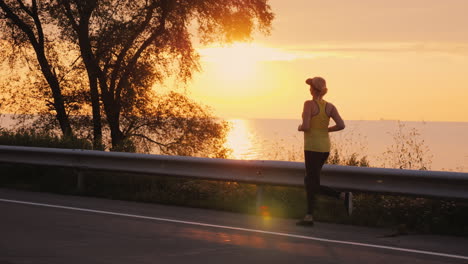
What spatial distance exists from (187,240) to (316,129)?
263cm

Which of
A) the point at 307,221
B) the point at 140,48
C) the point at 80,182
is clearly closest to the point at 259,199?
the point at 307,221

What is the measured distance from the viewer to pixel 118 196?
1257 cm

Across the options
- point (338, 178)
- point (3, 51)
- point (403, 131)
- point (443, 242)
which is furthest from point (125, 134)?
point (443, 242)

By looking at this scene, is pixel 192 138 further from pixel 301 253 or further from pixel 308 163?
pixel 301 253

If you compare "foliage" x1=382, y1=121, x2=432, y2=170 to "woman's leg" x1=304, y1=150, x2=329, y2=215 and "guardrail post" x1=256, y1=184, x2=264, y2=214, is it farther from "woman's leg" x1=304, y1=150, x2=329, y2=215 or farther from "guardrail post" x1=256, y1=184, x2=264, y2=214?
"woman's leg" x1=304, y1=150, x2=329, y2=215

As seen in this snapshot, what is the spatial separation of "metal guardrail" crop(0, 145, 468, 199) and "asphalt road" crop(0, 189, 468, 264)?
779 millimetres

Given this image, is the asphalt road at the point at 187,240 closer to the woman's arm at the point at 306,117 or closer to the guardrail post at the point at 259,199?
the guardrail post at the point at 259,199

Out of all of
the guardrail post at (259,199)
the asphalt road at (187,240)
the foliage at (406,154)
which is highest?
the foliage at (406,154)

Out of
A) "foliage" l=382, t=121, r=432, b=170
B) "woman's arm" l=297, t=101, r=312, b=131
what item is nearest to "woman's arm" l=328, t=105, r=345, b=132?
"woman's arm" l=297, t=101, r=312, b=131

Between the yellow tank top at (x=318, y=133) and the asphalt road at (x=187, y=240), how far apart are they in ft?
3.46

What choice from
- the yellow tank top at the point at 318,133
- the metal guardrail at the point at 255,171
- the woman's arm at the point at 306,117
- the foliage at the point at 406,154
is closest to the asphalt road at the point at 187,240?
the metal guardrail at the point at 255,171

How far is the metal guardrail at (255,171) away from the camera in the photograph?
9.62m

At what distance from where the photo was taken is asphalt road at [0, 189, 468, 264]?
7.32 m

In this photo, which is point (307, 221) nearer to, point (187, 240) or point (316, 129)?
point (316, 129)
